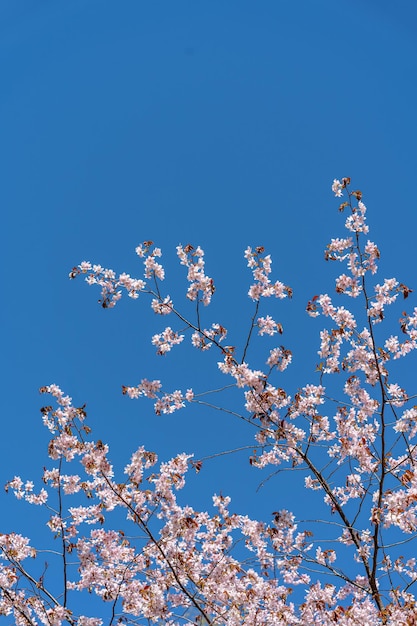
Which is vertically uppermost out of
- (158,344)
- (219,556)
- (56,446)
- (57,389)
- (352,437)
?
(158,344)

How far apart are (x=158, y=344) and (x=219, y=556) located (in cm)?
296

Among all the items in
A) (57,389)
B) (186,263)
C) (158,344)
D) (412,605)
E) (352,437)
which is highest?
(186,263)

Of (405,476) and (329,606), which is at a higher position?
(405,476)

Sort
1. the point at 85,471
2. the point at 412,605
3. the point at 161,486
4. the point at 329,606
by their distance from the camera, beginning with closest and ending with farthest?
1. the point at 412,605
2. the point at 85,471
3. the point at 161,486
4. the point at 329,606

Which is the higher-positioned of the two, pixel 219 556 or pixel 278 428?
pixel 278 428

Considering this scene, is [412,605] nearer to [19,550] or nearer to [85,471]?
[85,471]

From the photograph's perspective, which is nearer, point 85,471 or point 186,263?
point 85,471

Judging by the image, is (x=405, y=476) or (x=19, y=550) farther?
(x=19, y=550)

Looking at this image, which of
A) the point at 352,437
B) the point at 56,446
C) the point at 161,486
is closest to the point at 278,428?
the point at 352,437

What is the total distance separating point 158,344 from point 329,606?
4.20 metres

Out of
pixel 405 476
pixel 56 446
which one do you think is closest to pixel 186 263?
pixel 56 446

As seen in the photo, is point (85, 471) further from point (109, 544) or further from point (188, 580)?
point (188, 580)

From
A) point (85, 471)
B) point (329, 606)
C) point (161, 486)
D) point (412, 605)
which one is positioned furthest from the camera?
point (329, 606)

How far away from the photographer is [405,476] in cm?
515
